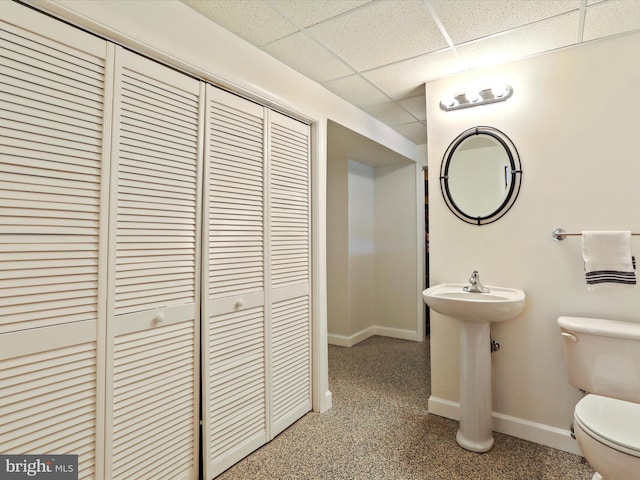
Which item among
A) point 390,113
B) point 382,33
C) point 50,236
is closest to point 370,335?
point 390,113

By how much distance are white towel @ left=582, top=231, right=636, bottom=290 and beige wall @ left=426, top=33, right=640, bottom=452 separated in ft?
0.33

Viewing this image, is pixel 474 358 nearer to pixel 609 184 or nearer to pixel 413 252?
pixel 609 184

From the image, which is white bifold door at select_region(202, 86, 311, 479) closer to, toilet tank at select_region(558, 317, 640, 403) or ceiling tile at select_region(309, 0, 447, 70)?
ceiling tile at select_region(309, 0, 447, 70)

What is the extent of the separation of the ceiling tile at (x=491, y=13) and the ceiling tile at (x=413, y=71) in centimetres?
26

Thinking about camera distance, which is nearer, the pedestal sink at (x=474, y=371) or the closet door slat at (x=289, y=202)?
the pedestal sink at (x=474, y=371)

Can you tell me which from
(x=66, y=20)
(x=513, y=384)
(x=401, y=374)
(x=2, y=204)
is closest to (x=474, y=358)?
(x=513, y=384)

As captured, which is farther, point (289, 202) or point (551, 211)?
point (289, 202)

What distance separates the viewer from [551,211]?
212 centimetres

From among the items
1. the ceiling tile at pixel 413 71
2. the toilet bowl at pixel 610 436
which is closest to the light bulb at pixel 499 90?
the ceiling tile at pixel 413 71

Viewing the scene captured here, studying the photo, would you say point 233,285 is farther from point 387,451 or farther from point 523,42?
point 523,42

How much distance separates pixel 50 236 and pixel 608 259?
2.58 metres

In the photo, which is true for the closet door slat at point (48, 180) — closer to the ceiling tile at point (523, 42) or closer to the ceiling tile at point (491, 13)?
the ceiling tile at point (491, 13)

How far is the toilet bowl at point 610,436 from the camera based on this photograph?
4.21ft

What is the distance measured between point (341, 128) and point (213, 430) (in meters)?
2.24
